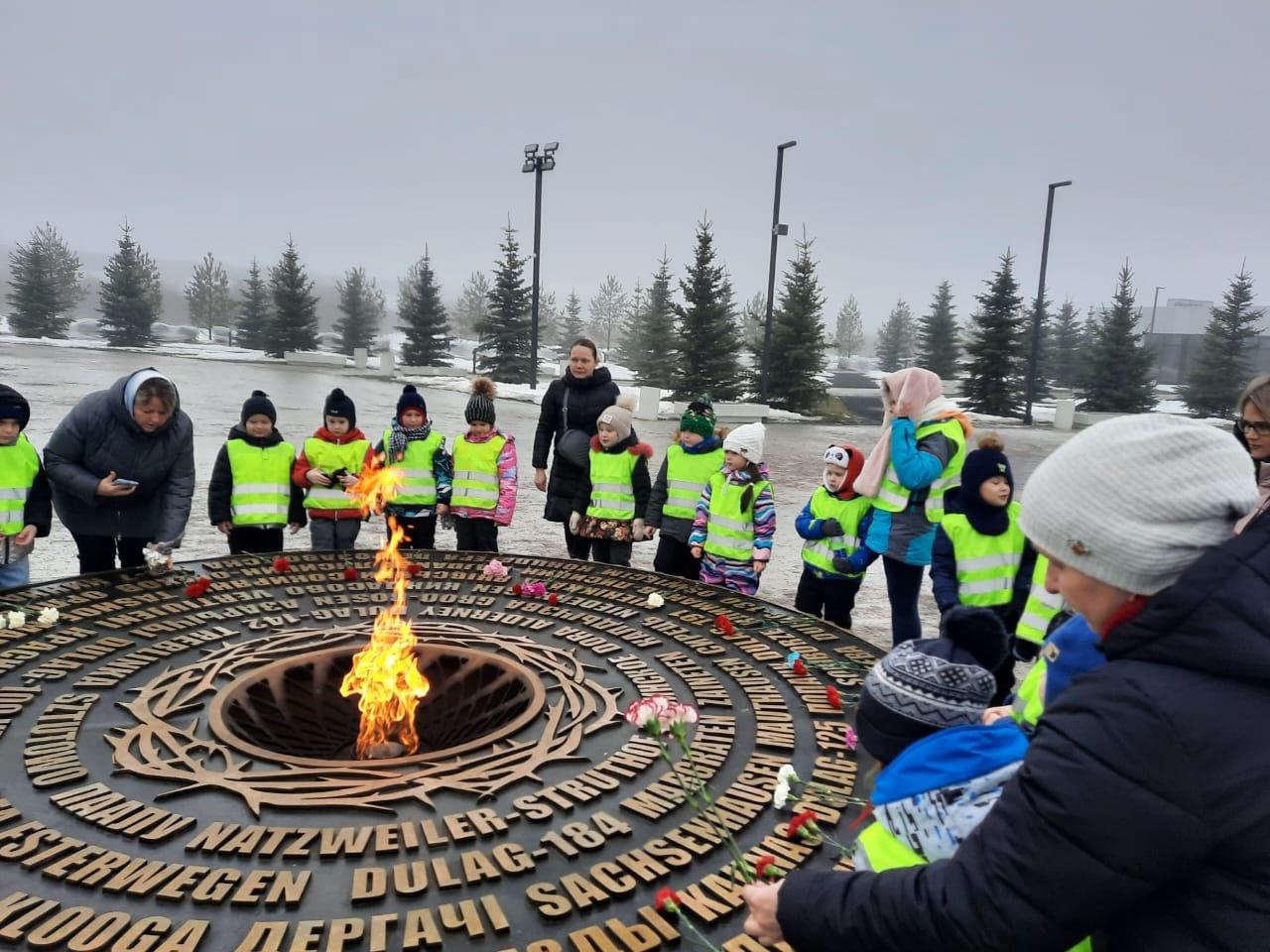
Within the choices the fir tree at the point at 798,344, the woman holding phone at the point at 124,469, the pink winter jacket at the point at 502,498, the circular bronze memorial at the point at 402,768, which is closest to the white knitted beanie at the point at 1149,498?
the circular bronze memorial at the point at 402,768

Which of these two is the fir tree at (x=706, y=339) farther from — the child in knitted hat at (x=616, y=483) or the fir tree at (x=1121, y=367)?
the child in knitted hat at (x=616, y=483)

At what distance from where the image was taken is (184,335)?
59.6 metres

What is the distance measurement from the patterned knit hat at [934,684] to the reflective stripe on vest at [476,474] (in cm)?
472

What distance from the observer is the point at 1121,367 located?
1134 inches

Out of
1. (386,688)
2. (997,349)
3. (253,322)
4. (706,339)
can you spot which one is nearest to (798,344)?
(706,339)

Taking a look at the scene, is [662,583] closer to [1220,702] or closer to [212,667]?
[212,667]

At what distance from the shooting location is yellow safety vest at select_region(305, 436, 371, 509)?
583 centimetres

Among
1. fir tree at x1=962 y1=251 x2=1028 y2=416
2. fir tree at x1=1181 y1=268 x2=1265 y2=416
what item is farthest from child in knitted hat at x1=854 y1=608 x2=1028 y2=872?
fir tree at x1=1181 y1=268 x2=1265 y2=416

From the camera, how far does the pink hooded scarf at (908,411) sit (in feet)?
16.1

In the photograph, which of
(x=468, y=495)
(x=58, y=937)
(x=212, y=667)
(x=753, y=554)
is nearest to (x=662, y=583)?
(x=753, y=554)

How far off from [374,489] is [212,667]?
8.28ft

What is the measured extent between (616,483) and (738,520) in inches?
40.4

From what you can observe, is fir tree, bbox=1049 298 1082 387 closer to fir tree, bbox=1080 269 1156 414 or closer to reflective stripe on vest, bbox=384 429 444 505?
fir tree, bbox=1080 269 1156 414

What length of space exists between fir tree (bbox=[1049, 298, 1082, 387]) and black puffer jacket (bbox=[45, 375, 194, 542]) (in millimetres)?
44179
